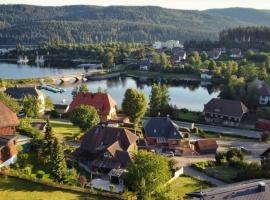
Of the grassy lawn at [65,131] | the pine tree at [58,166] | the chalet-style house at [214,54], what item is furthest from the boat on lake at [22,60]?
the pine tree at [58,166]

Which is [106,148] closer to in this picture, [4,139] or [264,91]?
[4,139]

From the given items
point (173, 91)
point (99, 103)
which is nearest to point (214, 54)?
point (173, 91)

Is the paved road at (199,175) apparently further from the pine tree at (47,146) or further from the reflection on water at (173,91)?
the reflection on water at (173,91)

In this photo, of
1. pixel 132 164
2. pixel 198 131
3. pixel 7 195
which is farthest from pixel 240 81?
pixel 7 195

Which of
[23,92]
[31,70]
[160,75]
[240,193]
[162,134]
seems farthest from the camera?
[31,70]

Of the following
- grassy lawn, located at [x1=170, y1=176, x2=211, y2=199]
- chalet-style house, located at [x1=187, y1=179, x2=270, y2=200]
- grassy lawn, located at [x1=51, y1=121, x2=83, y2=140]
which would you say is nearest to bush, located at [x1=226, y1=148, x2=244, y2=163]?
grassy lawn, located at [x1=170, y1=176, x2=211, y2=199]

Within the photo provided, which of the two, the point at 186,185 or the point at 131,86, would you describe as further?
the point at 131,86
